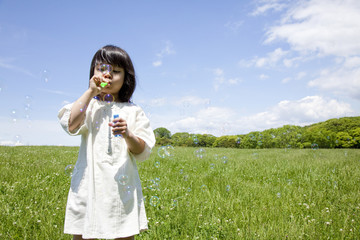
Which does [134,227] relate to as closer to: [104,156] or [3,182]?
[104,156]

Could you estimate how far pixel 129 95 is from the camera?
8.14 ft

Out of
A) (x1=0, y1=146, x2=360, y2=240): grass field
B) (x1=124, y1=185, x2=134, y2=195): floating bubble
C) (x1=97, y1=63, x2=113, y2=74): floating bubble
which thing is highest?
(x1=97, y1=63, x2=113, y2=74): floating bubble

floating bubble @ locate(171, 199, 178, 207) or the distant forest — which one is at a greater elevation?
the distant forest

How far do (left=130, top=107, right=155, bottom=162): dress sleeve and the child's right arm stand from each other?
1.53ft

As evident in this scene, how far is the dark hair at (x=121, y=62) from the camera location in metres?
2.27

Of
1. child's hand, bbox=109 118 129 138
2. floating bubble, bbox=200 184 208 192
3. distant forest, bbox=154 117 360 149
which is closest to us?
child's hand, bbox=109 118 129 138

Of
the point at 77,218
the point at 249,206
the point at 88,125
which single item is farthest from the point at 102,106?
the point at 249,206

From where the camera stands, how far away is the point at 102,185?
2.04 metres

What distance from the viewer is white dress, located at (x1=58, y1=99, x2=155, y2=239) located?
6.56 ft

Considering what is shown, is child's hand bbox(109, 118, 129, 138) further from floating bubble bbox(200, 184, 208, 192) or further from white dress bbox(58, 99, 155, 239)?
floating bubble bbox(200, 184, 208, 192)

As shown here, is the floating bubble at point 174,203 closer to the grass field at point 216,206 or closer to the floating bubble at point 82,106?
the grass field at point 216,206

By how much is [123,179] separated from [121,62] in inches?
41.4

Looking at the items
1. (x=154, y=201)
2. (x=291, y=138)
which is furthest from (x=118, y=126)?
(x=291, y=138)

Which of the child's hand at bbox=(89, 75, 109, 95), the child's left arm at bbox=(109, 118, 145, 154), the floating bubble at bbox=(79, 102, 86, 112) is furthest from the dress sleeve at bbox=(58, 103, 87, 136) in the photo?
the child's left arm at bbox=(109, 118, 145, 154)
